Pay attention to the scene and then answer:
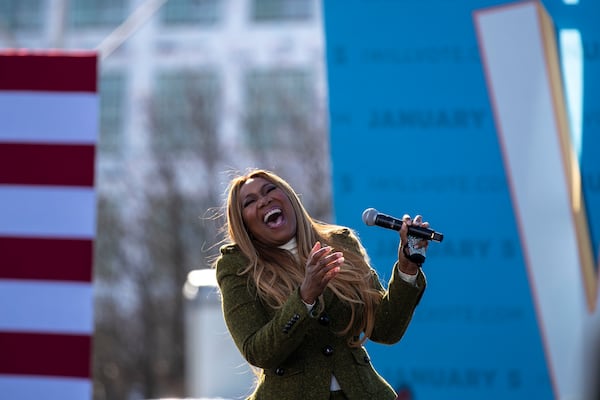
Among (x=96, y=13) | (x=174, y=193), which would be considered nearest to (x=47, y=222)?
(x=174, y=193)

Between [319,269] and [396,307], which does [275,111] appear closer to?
[396,307]

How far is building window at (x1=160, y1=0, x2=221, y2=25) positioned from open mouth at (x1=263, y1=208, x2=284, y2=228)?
32.1m

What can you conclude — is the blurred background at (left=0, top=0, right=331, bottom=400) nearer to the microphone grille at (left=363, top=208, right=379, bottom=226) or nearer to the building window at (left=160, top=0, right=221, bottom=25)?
the building window at (left=160, top=0, right=221, bottom=25)

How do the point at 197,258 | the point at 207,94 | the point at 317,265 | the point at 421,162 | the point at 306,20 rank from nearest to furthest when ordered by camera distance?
the point at 317,265 < the point at 421,162 < the point at 197,258 < the point at 207,94 < the point at 306,20

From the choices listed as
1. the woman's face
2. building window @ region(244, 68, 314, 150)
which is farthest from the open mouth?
building window @ region(244, 68, 314, 150)

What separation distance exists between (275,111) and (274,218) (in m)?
22.0

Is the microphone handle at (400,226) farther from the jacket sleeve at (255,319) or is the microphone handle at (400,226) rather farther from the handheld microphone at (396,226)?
the jacket sleeve at (255,319)

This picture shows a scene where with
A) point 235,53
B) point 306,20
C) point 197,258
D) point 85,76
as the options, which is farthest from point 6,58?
point 306,20

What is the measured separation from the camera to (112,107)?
113ft

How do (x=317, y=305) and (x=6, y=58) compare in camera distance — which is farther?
(x=6, y=58)

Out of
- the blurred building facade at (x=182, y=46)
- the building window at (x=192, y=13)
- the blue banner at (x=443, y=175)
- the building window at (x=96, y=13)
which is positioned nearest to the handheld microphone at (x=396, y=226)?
the blue banner at (x=443, y=175)

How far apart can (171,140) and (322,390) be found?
817 inches

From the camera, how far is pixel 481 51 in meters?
5.78

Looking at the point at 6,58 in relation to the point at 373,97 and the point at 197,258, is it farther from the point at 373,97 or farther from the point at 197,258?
the point at 197,258
